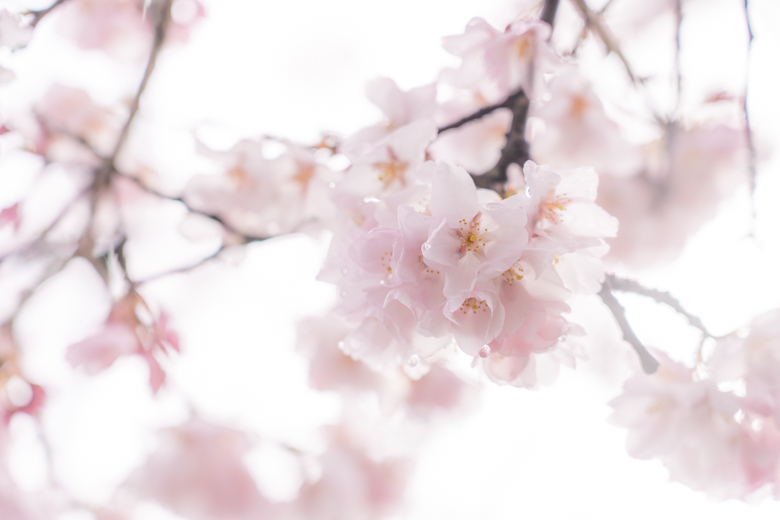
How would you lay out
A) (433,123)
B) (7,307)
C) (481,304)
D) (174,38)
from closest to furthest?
(481,304)
(433,123)
(7,307)
(174,38)

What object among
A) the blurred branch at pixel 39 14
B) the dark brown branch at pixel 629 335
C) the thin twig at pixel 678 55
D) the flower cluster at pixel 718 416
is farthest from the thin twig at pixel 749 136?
the blurred branch at pixel 39 14

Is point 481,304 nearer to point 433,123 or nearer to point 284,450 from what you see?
point 433,123

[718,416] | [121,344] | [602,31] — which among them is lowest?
[121,344]

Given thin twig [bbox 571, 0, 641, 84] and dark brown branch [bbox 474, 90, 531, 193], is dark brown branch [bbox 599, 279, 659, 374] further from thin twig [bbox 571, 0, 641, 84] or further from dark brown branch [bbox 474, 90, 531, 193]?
thin twig [bbox 571, 0, 641, 84]

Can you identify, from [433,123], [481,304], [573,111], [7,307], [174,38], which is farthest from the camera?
[174,38]

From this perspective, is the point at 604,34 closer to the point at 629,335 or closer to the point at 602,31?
the point at 602,31

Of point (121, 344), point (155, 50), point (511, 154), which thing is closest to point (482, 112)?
point (511, 154)

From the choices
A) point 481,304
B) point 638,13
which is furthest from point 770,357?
point 638,13

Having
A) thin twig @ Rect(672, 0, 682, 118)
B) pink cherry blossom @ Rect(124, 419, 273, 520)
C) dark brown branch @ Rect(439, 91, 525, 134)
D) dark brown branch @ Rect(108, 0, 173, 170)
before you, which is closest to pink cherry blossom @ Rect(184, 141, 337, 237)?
dark brown branch @ Rect(108, 0, 173, 170)

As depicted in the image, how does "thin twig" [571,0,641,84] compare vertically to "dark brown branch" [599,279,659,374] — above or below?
above

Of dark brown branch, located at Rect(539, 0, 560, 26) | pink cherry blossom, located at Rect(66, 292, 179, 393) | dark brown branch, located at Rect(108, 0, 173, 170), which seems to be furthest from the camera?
pink cherry blossom, located at Rect(66, 292, 179, 393)

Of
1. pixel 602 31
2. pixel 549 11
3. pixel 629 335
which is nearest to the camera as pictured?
pixel 629 335
